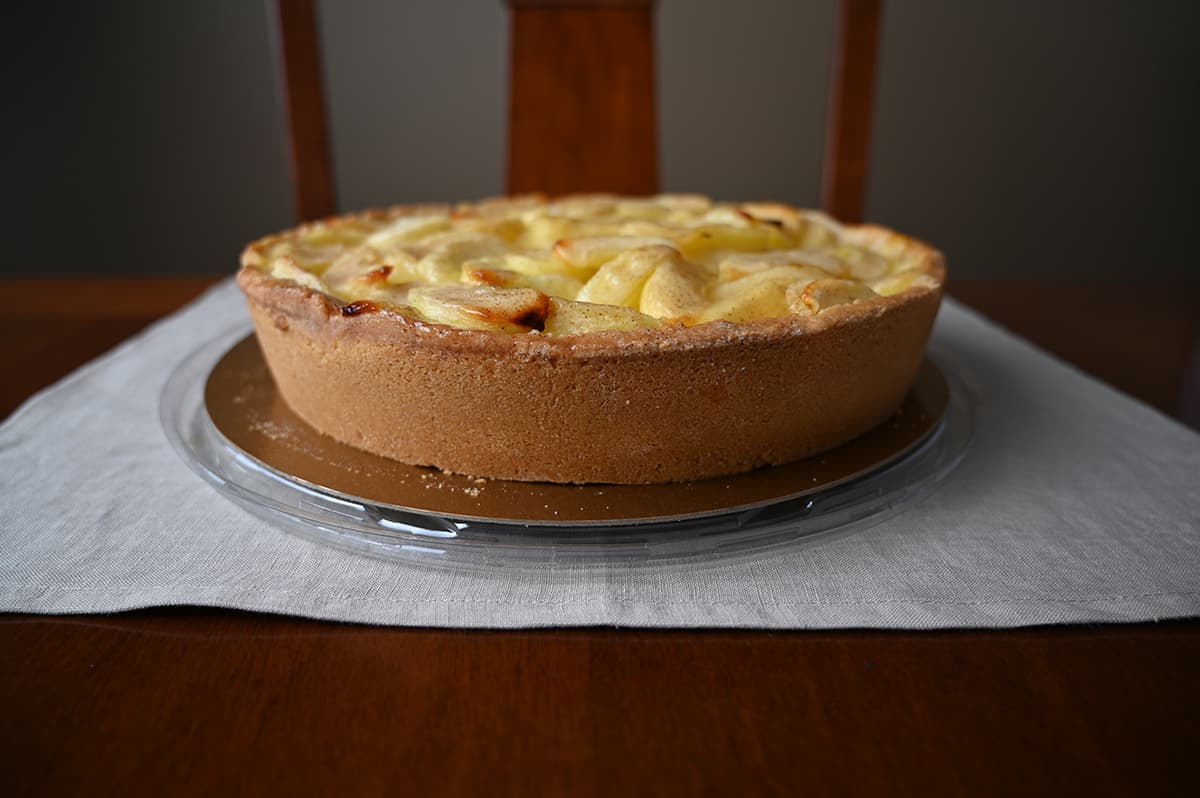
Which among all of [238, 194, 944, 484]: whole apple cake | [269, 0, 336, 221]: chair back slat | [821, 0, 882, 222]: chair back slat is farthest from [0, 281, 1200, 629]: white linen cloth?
[821, 0, 882, 222]: chair back slat

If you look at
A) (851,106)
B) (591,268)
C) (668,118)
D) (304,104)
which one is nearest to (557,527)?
(591,268)

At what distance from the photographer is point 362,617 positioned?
83 centimetres

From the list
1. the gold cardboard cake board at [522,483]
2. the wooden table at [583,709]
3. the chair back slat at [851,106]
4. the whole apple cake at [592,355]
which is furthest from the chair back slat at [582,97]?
the wooden table at [583,709]

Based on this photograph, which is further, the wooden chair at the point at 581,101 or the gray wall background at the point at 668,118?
the gray wall background at the point at 668,118

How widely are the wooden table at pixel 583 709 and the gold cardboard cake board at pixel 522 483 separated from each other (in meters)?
0.15

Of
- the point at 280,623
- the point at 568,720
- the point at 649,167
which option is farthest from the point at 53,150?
the point at 568,720

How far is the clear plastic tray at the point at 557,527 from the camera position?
892 millimetres

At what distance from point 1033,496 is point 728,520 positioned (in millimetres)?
386

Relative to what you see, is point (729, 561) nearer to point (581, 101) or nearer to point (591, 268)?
point (591, 268)

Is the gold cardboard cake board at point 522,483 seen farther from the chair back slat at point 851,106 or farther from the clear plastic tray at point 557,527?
the chair back slat at point 851,106

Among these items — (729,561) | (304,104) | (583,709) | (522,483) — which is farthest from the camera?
(304,104)

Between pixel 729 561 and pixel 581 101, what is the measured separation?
1.74 meters

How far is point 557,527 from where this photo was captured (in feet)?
3.01

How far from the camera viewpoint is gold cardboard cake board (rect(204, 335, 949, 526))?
37.0 inches
